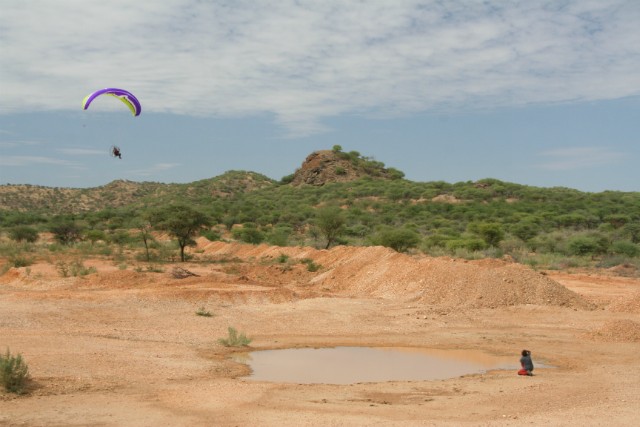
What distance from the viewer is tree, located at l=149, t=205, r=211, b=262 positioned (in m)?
35.6

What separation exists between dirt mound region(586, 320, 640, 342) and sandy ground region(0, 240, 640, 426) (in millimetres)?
50

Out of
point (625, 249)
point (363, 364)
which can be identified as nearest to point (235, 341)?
point (363, 364)

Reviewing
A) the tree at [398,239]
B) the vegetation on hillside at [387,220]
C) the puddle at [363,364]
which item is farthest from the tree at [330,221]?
the puddle at [363,364]

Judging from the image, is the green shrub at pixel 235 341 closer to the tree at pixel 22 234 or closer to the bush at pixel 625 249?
the bush at pixel 625 249

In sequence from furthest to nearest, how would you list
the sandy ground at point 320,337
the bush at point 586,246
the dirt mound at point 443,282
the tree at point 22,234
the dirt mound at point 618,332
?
the tree at point 22,234, the bush at point 586,246, the dirt mound at point 443,282, the dirt mound at point 618,332, the sandy ground at point 320,337

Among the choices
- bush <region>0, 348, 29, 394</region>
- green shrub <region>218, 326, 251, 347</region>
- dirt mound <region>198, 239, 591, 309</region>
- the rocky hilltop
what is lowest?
green shrub <region>218, 326, 251, 347</region>

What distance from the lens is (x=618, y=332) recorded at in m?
16.5

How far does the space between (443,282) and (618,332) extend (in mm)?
6763

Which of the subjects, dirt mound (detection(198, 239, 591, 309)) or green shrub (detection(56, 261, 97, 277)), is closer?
dirt mound (detection(198, 239, 591, 309))

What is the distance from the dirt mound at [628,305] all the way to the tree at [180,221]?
22.3 meters

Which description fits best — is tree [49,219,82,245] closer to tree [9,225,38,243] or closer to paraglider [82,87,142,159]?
tree [9,225,38,243]

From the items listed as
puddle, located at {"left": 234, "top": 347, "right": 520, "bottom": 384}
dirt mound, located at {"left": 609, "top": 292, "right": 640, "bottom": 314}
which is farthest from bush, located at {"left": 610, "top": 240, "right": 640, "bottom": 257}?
puddle, located at {"left": 234, "top": 347, "right": 520, "bottom": 384}

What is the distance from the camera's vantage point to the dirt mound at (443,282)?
834 inches

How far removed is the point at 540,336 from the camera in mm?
16984
